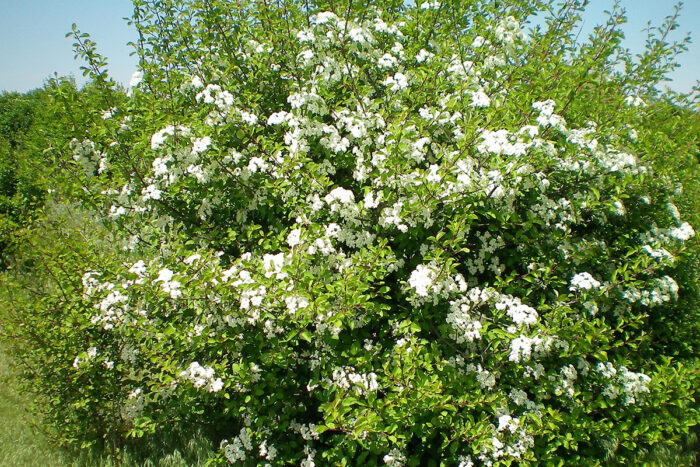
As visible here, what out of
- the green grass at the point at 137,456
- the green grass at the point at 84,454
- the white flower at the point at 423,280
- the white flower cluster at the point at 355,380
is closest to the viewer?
the white flower at the point at 423,280

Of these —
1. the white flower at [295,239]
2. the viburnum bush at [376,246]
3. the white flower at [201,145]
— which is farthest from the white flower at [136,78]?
the white flower at [295,239]

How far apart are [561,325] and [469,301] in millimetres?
661

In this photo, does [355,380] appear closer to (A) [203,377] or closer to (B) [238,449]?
(A) [203,377]

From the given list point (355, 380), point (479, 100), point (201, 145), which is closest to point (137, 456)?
point (355, 380)

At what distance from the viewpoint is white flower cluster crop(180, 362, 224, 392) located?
3.02m

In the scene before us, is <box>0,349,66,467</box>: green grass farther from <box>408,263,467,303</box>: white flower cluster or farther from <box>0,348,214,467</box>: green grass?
<box>408,263,467,303</box>: white flower cluster

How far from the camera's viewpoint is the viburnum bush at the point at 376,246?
3.01m

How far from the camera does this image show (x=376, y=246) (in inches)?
128

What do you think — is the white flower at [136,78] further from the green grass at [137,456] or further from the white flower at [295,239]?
the green grass at [137,456]

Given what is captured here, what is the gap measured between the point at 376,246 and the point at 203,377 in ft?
5.23

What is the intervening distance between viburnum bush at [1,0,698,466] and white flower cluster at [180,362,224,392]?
0.05ft

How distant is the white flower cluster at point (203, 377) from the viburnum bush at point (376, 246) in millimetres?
15

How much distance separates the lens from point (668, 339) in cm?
441

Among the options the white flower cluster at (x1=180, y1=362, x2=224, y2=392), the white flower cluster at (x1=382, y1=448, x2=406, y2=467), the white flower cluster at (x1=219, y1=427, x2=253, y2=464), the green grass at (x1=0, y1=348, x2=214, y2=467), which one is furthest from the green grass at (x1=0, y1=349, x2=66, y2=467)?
the white flower cluster at (x1=382, y1=448, x2=406, y2=467)
